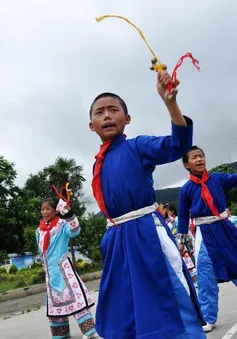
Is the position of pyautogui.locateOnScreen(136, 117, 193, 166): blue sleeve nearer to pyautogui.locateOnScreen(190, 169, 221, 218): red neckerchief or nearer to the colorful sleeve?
pyautogui.locateOnScreen(190, 169, 221, 218): red neckerchief

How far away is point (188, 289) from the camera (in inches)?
98.0

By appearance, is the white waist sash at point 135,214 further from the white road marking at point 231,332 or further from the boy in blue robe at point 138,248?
the white road marking at point 231,332

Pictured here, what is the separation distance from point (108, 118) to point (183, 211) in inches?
90.8

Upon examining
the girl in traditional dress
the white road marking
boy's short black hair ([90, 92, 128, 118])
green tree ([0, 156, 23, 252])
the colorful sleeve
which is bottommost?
the white road marking

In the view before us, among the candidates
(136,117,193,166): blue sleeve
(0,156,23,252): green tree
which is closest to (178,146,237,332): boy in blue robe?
(136,117,193,166): blue sleeve

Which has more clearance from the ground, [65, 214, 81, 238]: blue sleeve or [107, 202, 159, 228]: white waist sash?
[65, 214, 81, 238]: blue sleeve

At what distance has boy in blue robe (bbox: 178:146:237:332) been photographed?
4.45 metres

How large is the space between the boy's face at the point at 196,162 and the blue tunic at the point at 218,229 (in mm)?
125

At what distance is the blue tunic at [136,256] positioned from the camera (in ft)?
7.51

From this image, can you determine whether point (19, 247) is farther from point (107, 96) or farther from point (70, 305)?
point (107, 96)

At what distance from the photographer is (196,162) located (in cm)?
464

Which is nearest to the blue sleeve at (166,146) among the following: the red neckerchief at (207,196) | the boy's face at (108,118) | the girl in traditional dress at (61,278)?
the boy's face at (108,118)

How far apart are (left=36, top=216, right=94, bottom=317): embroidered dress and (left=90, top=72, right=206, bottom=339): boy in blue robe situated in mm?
2547

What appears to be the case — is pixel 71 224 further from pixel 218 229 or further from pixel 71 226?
pixel 218 229
